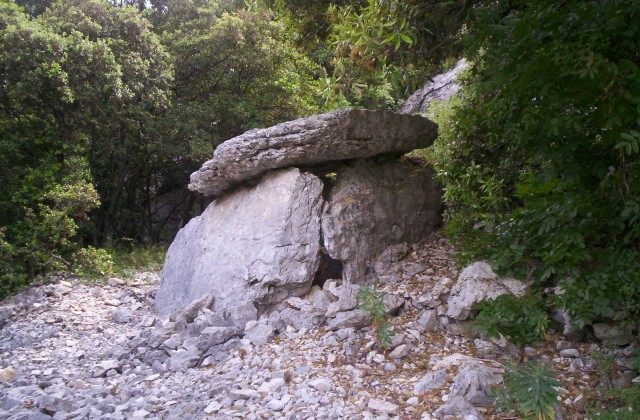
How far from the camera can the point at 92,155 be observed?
11523 millimetres

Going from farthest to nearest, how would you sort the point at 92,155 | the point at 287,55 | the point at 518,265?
the point at 287,55, the point at 92,155, the point at 518,265

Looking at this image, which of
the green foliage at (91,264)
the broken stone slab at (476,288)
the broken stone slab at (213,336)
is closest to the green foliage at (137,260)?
the green foliage at (91,264)

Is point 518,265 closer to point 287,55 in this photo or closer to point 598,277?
point 598,277

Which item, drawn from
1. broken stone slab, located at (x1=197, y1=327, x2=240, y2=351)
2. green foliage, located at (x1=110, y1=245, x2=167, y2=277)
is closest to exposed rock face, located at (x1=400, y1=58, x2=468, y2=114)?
green foliage, located at (x1=110, y1=245, x2=167, y2=277)

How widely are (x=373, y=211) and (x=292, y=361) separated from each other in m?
2.18

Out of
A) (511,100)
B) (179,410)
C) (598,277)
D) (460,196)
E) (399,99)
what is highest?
(399,99)

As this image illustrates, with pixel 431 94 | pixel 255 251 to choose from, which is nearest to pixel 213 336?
pixel 255 251

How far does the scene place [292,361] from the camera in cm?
457

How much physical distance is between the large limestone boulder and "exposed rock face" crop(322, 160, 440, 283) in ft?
0.79

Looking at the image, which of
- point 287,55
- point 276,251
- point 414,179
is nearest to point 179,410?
point 276,251

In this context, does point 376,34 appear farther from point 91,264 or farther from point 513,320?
point 91,264

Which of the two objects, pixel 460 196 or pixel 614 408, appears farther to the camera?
pixel 460 196

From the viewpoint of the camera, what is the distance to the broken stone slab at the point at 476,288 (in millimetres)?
4500

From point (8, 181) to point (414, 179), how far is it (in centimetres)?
738
